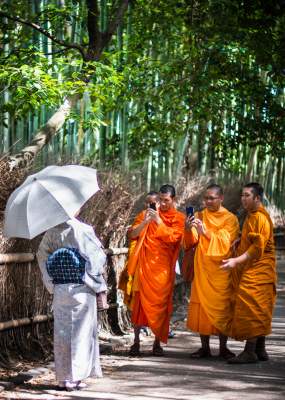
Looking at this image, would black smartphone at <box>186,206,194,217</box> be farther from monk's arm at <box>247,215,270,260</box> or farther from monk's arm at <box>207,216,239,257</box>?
monk's arm at <box>247,215,270,260</box>

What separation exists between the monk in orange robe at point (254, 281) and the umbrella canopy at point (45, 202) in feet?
7.40

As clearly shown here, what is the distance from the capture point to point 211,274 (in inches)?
392

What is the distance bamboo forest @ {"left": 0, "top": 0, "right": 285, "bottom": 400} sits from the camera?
9359mm

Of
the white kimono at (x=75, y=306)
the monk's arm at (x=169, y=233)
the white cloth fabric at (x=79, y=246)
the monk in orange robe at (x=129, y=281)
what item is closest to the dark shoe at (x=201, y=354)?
the monk in orange robe at (x=129, y=281)

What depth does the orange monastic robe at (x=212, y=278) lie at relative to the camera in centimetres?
987

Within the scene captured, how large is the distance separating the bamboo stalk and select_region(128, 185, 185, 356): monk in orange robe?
3.70ft

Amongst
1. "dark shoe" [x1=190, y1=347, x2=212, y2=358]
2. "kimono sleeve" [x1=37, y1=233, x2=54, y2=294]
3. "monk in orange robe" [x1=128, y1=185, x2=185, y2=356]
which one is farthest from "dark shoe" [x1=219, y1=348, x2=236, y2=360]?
"kimono sleeve" [x1=37, y1=233, x2=54, y2=294]

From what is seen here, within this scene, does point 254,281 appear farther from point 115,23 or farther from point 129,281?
point 115,23

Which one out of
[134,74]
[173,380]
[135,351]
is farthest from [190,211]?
[134,74]

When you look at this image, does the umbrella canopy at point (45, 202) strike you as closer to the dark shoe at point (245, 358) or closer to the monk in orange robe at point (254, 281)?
the monk in orange robe at point (254, 281)

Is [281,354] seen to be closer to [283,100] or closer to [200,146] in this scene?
[200,146]

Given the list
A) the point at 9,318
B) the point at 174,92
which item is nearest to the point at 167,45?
the point at 174,92

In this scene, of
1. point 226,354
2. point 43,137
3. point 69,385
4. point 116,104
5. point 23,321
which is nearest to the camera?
point 69,385

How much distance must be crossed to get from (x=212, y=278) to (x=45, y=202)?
9.53 ft
